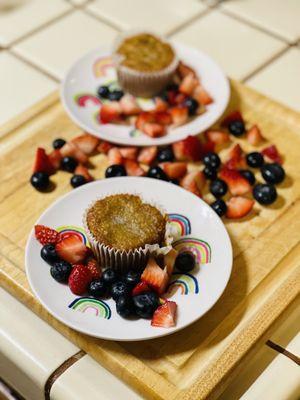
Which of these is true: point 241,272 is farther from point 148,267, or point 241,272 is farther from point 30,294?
point 30,294

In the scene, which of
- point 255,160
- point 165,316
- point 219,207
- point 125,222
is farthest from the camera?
point 255,160

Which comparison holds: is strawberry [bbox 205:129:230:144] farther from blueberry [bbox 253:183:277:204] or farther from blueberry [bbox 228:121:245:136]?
blueberry [bbox 253:183:277:204]

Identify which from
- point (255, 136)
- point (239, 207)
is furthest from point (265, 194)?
point (255, 136)

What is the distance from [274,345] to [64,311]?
355mm

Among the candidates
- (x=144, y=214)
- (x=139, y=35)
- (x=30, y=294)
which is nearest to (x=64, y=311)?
(x=30, y=294)

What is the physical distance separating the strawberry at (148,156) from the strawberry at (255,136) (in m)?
0.21

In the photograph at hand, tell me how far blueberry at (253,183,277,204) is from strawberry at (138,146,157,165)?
0.23 m

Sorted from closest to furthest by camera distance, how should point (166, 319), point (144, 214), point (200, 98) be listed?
point (166, 319) < point (144, 214) < point (200, 98)

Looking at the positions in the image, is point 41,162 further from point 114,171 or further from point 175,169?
point 175,169

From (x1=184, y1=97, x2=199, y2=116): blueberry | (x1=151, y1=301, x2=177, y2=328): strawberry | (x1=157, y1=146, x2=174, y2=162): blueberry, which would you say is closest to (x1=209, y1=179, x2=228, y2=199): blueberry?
(x1=157, y1=146, x2=174, y2=162): blueberry

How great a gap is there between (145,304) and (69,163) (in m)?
0.42

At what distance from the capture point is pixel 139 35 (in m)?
1.66

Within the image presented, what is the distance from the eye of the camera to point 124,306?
1127mm

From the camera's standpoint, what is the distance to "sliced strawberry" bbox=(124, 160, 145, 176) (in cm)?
143
